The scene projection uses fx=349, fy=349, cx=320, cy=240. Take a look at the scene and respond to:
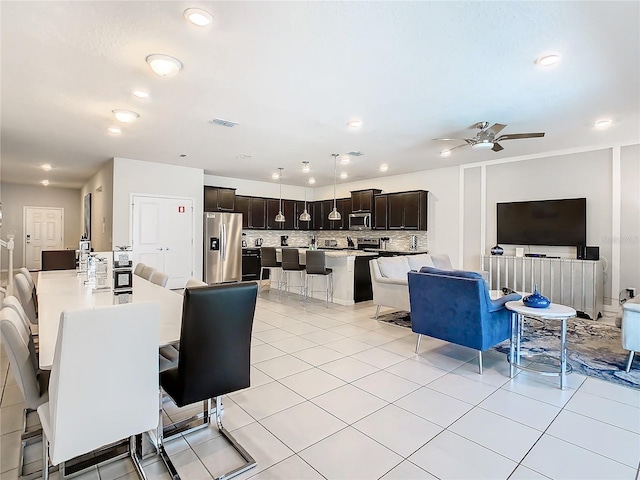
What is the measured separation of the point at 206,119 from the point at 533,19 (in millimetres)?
3492

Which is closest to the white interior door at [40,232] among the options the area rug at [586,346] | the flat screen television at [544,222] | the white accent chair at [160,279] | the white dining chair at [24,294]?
the white dining chair at [24,294]

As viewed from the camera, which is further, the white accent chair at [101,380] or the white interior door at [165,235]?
the white interior door at [165,235]

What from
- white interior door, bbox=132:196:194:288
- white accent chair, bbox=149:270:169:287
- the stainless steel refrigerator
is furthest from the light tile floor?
the stainless steel refrigerator

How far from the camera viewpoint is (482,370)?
3352 millimetres

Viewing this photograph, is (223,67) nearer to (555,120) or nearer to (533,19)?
(533,19)

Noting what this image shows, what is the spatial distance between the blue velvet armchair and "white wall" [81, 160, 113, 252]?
19.4ft

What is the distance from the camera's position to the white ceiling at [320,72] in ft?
7.46

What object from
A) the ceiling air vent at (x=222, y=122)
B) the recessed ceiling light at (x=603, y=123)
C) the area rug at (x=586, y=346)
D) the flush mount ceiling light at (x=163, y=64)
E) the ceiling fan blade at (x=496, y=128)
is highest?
the ceiling air vent at (x=222, y=122)

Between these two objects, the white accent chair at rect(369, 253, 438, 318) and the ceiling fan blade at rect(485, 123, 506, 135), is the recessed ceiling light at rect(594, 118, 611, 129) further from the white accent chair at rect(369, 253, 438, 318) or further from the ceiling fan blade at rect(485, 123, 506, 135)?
the white accent chair at rect(369, 253, 438, 318)

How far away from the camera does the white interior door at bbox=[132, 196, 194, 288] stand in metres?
6.90

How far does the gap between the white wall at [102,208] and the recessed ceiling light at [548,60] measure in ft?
22.7

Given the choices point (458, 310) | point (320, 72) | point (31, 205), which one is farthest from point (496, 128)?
point (31, 205)

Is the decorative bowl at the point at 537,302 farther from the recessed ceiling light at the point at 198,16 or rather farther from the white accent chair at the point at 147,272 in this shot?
the white accent chair at the point at 147,272

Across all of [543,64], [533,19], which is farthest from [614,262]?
[533,19]
